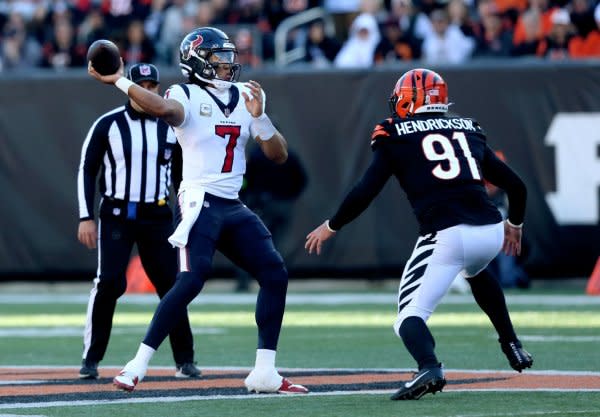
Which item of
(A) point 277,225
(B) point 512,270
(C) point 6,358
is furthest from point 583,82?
(C) point 6,358

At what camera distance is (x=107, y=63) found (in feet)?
24.1

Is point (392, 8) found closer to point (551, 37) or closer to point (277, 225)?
point (551, 37)

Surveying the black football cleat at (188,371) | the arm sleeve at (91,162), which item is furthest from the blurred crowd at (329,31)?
the black football cleat at (188,371)

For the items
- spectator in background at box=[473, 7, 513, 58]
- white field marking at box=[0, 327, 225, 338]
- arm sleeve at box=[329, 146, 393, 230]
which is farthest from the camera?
spectator in background at box=[473, 7, 513, 58]

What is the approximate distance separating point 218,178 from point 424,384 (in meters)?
1.54

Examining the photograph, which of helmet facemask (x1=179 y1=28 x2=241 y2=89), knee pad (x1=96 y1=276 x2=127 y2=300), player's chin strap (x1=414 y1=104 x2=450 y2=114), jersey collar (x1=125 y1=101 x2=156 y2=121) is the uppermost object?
helmet facemask (x1=179 y1=28 x2=241 y2=89)

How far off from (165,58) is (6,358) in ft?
30.0

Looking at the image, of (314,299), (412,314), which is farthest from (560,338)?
(314,299)

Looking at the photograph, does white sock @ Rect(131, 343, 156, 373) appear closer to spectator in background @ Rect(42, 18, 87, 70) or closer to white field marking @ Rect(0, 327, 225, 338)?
white field marking @ Rect(0, 327, 225, 338)

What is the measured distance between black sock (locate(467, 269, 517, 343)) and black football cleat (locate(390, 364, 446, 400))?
764mm

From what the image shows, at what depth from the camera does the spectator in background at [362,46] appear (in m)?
17.5

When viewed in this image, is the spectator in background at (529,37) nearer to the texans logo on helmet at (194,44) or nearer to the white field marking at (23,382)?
the texans logo on helmet at (194,44)

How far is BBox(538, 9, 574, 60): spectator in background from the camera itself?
16859 millimetres

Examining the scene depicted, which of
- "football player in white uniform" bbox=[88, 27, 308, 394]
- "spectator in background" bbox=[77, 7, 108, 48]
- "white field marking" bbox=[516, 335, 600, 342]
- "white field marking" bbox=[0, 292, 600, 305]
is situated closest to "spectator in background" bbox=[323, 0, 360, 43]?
"spectator in background" bbox=[77, 7, 108, 48]
